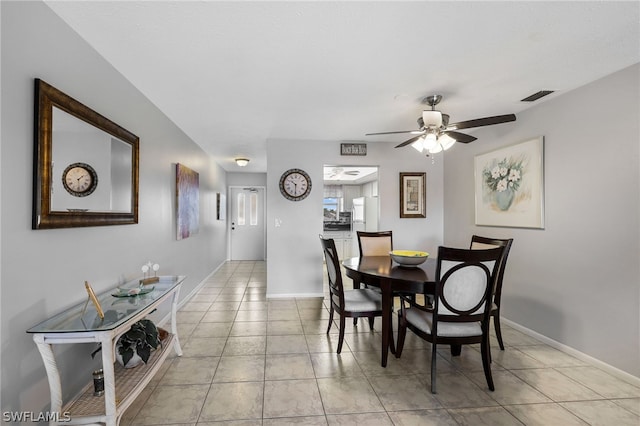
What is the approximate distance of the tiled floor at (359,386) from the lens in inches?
70.6

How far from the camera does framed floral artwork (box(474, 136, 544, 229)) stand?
286cm

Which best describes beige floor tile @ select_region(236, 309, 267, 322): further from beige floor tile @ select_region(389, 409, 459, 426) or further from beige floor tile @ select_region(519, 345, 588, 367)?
Result: beige floor tile @ select_region(519, 345, 588, 367)

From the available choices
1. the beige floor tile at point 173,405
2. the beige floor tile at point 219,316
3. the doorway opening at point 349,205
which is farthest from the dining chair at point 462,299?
the doorway opening at point 349,205

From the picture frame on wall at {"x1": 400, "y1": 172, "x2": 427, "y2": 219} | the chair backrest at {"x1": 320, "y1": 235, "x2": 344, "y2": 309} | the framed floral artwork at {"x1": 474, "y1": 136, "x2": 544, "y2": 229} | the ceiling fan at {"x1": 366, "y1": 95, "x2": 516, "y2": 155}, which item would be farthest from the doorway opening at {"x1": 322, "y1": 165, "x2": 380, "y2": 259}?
the chair backrest at {"x1": 320, "y1": 235, "x2": 344, "y2": 309}

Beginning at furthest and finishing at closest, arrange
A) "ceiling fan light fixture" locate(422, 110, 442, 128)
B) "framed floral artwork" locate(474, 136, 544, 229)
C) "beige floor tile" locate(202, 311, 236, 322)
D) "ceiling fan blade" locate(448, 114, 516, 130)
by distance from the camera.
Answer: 1. "beige floor tile" locate(202, 311, 236, 322)
2. "framed floral artwork" locate(474, 136, 544, 229)
3. "ceiling fan light fixture" locate(422, 110, 442, 128)
4. "ceiling fan blade" locate(448, 114, 516, 130)

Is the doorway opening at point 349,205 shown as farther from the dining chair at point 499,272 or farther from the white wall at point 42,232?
the white wall at point 42,232

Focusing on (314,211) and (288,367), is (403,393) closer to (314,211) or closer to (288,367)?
(288,367)

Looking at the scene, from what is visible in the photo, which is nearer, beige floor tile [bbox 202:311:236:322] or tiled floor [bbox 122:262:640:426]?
tiled floor [bbox 122:262:640:426]

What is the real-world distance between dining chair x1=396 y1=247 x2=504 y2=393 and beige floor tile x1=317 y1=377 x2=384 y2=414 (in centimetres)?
46

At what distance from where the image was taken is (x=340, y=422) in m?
1.74

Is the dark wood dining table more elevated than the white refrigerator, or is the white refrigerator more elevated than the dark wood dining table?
the white refrigerator

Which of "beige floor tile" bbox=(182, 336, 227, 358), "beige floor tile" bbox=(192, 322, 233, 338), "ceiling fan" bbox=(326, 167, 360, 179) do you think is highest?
"ceiling fan" bbox=(326, 167, 360, 179)

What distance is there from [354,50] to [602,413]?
2.83m

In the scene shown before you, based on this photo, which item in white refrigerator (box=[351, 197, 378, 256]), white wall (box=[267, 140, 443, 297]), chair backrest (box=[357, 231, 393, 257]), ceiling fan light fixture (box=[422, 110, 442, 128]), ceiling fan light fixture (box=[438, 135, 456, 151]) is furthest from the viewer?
white refrigerator (box=[351, 197, 378, 256])
